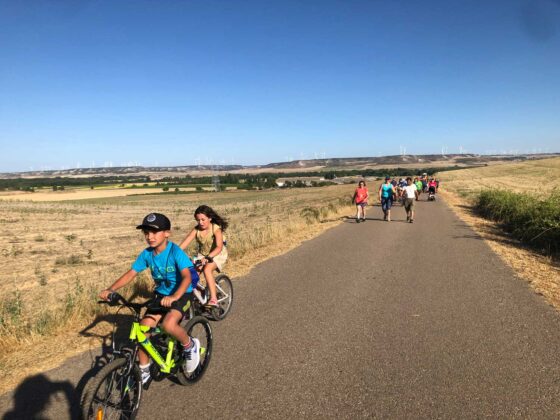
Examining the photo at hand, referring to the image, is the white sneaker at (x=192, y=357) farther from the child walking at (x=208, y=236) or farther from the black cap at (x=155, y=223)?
the child walking at (x=208, y=236)

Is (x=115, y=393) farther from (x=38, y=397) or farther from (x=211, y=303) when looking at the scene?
(x=211, y=303)

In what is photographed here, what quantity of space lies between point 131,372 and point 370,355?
2645 mm

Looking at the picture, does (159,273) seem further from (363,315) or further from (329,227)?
(329,227)

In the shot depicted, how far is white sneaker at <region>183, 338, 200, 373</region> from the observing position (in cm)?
402

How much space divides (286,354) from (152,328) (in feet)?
5.56

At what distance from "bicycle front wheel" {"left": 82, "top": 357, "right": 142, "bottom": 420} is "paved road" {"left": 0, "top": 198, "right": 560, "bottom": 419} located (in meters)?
0.21

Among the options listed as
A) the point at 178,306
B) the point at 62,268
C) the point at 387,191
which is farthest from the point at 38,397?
the point at 387,191

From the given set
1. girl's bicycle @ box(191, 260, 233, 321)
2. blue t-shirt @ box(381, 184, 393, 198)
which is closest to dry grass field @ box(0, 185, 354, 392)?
girl's bicycle @ box(191, 260, 233, 321)

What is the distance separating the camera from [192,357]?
13.3 ft

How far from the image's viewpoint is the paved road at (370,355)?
3678 mm

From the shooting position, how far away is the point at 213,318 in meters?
6.02

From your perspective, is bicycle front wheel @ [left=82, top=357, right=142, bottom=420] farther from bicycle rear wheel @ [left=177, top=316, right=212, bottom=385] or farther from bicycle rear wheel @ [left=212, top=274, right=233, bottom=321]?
bicycle rear wheel @ [left=212, top=274, right=233, bottom=321]

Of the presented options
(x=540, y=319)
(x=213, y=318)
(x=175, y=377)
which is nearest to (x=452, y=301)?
(x=540, y=319)

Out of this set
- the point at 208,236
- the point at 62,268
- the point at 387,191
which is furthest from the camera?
the point at 387,191
